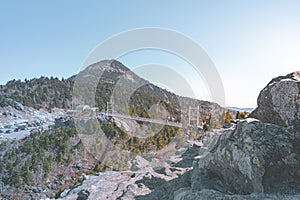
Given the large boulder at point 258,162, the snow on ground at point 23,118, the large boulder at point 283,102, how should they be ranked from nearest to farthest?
the large boulder at point 258,162
the large boulder at point 283,102
the snow on ground at point 23,118

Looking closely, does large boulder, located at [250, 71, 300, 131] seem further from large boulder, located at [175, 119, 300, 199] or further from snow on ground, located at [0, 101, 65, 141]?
snow on ground, located at [0, 101, 65, 141]

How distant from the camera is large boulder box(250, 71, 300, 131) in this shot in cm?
541

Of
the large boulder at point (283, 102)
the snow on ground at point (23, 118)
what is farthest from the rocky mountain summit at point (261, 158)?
the snow on ground at point (23, 118)

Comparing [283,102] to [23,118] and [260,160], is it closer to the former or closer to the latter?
[260,160]

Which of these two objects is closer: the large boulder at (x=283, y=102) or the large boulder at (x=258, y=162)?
the large boulder at (x=258, y=162)

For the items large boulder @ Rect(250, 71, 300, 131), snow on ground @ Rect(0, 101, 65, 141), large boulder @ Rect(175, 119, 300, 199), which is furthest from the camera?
snow on ground @ Rect(0, 101, 65, 141)

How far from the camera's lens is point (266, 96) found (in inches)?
249

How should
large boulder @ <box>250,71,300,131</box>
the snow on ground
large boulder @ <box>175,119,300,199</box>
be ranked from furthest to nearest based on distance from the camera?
1. the snow on ground
2. large boulder @ <box>250,71,300,131</box>
3. large boulder @ <box>175,119,300,199</box>

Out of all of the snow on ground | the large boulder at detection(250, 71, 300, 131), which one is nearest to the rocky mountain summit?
the large boulder at detection(250, 71, 300, 131)

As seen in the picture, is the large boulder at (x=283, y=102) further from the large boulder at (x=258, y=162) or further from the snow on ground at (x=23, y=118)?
the snow on ground at (x=23, y=118)

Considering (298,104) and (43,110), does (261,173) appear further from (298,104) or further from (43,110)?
(43,110)

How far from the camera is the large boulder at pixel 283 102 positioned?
17.7 ft

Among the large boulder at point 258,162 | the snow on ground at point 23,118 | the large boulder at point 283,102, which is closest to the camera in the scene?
the large boulder at point 258,162

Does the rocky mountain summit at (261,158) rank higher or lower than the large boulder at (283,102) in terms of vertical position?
lower
